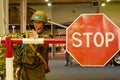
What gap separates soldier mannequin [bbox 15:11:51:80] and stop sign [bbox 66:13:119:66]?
1151 millimetres

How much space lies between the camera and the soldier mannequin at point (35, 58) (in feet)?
12.0

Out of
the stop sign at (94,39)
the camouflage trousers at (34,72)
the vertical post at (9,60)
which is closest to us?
the stop sign at (94,39)

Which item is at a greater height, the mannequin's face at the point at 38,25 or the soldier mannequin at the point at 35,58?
the mannequin's face at the point at 38,25

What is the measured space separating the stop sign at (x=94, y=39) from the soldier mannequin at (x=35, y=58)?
1.15 meters

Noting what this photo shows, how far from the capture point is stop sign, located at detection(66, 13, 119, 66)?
2436 millimetres

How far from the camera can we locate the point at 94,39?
2.44 m

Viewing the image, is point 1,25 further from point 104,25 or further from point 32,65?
point 104,25

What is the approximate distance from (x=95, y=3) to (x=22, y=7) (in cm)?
900

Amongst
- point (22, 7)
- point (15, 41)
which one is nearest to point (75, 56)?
point (15, 41)

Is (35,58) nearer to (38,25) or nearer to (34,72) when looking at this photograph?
(34,72)

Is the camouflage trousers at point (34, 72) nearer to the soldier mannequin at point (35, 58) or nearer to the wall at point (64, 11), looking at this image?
the soldier mannequin at point (35, 58)


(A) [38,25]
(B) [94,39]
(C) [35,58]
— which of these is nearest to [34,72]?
(C) [35,58]

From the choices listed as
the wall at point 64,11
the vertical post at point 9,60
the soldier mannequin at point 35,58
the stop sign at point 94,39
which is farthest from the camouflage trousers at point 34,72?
the wall at point 64,11

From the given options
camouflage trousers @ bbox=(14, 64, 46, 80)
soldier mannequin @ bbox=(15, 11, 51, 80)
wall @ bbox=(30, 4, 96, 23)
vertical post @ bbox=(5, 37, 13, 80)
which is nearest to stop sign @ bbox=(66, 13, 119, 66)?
vertical post @ bbox=(5, 37, 13, 80)
